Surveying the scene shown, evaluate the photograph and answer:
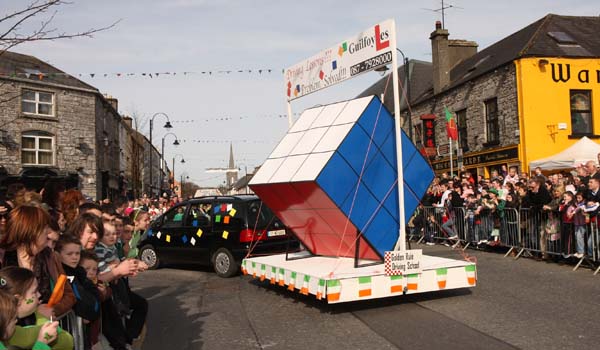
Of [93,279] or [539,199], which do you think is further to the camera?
[539,199]

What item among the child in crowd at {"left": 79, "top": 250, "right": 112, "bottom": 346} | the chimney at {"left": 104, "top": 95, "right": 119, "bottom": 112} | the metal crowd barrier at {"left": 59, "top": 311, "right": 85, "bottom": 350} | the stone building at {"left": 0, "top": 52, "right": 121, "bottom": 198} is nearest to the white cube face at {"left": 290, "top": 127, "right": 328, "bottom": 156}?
the child in crowd at {"left": 79, "top": 250, "right": 112, "bottom": 346}

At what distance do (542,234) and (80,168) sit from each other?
27495 millimetres

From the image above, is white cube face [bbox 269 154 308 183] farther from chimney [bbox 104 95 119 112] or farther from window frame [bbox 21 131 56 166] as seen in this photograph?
chimney [bbox 104 95 119 112]

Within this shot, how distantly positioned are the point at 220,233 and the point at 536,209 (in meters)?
6.61

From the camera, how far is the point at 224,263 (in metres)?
10.8

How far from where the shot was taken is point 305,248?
30.7ft

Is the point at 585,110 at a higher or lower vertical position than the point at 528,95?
lower

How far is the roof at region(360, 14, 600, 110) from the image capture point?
2283cm

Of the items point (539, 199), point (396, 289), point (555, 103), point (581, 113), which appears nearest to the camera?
point (396, 289)

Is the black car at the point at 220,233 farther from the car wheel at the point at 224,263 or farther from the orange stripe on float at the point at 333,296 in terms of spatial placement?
the orange stripe on float at the point at 333,296

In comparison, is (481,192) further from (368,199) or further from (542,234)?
(368,199)

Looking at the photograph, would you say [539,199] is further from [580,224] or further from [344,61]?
[344,61]

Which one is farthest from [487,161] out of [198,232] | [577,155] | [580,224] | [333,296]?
[333,296]

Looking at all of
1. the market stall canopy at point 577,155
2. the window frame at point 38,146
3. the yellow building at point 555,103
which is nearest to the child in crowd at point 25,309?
the market stall canopy at point 577,155
